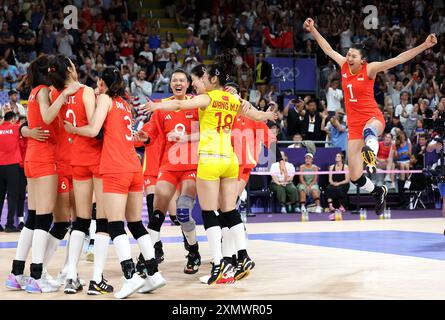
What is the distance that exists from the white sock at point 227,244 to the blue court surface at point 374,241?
282cm

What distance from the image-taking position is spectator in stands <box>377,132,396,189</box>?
1852 centimetres

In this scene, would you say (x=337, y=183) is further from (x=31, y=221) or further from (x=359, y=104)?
(x=31, y=221)

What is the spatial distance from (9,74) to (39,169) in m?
11.5

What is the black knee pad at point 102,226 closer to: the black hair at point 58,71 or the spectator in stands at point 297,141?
the black hair at point 58,71

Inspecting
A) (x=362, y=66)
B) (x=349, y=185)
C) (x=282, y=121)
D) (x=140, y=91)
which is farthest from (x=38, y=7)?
(x=362, y=66)

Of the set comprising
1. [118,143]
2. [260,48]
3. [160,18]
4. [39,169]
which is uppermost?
[160,18]

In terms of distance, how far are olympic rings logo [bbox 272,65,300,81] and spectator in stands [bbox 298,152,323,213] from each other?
13.3 feet

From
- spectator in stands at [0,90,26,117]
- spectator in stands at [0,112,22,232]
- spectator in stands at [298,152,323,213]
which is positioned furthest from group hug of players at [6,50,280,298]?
spectator in stands at [298,152,323,213]

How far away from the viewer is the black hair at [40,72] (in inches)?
283

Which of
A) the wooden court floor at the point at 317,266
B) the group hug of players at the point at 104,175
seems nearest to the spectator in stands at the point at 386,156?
the wooden court floor at the point at 317,266

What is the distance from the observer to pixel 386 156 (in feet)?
61.3

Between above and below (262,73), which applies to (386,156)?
below

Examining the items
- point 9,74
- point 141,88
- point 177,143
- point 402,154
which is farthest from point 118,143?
point 402,154
